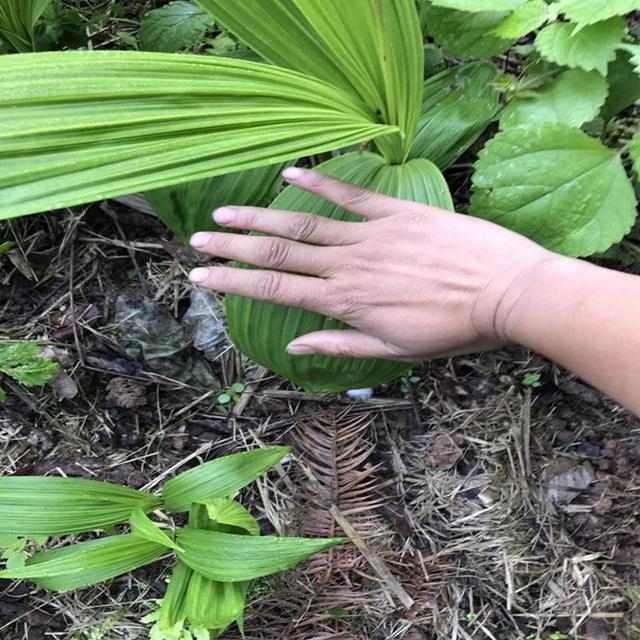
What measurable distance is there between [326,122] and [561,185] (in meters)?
0.32

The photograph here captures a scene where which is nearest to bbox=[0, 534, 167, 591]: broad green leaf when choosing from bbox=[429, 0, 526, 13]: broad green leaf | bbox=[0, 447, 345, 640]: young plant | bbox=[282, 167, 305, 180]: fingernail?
bbox=[0, 447, 345, 640]: young plant

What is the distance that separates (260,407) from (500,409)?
0.42 meters

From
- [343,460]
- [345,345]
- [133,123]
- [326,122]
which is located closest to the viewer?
[133,123]

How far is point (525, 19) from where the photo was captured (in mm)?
760

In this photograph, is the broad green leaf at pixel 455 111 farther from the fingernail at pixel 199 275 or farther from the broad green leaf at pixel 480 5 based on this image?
the fingernail at pixel 199 275

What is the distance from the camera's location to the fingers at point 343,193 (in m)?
0.79

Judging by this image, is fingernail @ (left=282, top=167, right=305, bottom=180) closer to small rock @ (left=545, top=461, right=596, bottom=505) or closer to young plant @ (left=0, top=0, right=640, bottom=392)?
young plant @ (left=0, top=0, right=640, bottom=392)

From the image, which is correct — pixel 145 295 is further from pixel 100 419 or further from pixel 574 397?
pixel 574 397

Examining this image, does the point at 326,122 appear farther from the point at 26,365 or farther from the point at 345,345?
the point at 26,365

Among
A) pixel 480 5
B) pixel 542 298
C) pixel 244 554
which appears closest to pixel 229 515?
pixel 244 554

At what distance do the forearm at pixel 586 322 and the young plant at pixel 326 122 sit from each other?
0.13 metres

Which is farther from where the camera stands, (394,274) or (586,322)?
(394,274)

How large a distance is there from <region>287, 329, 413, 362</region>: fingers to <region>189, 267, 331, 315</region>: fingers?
0.15 feet

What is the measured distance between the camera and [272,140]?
67cm
